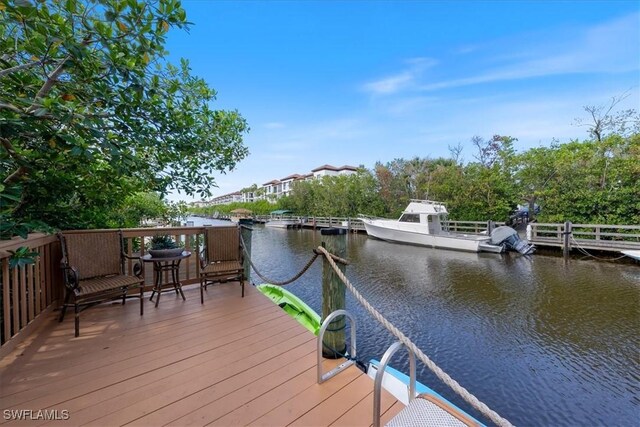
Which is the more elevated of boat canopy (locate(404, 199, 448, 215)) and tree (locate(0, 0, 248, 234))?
tree (locate(0, 0, 248, 234))

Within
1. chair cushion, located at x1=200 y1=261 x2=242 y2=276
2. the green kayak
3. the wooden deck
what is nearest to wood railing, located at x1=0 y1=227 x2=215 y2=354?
A: the wooden deck

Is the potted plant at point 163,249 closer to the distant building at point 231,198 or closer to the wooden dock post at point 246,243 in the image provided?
the wooden dock post at point 246,243

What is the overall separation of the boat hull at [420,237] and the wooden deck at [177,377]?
1174cm

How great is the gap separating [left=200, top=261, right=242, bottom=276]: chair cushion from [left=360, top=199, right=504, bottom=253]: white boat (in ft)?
37.9

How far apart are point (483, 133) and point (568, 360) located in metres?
20.4

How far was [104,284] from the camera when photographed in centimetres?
270

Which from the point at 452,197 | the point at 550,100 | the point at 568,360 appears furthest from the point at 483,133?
the point at 568,360

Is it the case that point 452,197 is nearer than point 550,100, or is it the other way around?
point 550,100

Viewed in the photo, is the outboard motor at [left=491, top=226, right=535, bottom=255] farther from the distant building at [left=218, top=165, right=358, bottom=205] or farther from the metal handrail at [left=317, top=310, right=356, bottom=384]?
the distant building at [left=218, top=165, right=358, bottom=205]

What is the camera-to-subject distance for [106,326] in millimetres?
2658

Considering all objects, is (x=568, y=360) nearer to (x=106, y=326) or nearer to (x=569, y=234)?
(x=106, y=326)

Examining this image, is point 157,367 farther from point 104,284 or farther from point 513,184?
point 513,184

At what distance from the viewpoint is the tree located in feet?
5.64

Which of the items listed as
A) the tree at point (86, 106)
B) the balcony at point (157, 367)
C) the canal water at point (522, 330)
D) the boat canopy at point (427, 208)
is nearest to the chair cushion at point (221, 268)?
the balcony at point (157, 367)
